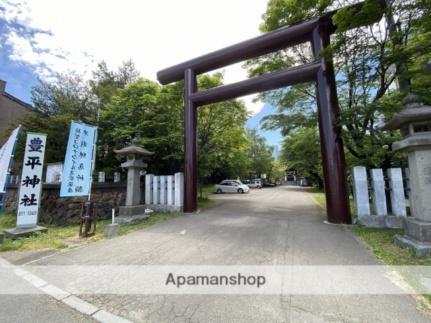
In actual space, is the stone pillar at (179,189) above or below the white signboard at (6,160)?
below

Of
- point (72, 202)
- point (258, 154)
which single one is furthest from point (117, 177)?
point (258, 154)

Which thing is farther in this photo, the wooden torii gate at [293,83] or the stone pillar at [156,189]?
the stone pillar at [156,189]

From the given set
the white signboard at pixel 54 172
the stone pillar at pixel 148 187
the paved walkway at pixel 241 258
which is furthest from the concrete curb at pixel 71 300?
the white signboard at pixel 54 172

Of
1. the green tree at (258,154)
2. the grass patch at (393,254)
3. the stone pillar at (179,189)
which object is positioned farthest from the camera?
the green tree at (258,154)

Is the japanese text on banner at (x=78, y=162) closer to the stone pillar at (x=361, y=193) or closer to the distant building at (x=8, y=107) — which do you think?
the stone pillar at (x=361, y=193)

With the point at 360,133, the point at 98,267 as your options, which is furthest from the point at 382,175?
the point at 98,267

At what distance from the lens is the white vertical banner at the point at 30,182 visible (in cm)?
652

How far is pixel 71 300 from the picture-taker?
294 cm

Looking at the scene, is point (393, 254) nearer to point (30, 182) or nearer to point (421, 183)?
point (421, 183)

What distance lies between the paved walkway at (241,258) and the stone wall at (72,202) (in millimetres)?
4472

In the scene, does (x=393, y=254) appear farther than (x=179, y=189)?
No

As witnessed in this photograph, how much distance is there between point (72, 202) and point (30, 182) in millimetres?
3633

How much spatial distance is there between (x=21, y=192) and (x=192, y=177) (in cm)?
591

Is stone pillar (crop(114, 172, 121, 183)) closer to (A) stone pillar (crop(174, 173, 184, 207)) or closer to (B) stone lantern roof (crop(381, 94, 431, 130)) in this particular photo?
(A) stone pillar (crop(174, 173, 184, 207))
